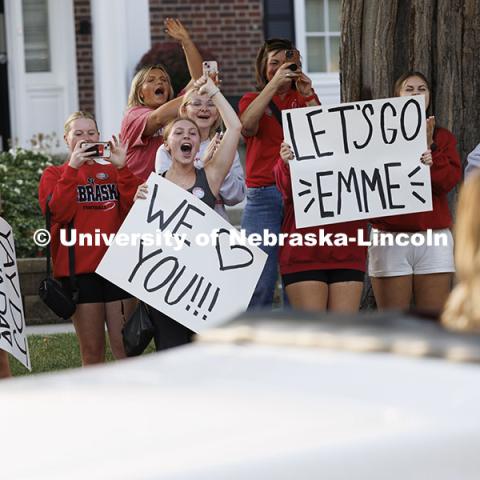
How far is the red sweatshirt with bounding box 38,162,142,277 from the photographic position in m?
7.48

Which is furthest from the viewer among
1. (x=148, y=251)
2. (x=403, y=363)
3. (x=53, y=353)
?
(x=53, y=353)

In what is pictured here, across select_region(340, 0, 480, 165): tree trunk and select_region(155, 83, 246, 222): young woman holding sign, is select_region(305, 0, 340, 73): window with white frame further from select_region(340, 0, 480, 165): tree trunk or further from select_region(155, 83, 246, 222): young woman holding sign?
select_region(155, 83, 246, 222): young woman holding sign

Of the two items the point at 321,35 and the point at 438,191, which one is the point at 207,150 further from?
the point at 321,35

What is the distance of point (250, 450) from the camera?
2.20m


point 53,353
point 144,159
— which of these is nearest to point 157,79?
point 144,159

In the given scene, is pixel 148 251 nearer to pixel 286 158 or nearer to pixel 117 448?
pixel 286 158

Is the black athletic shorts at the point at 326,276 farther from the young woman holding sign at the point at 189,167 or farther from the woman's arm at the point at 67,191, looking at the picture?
the woman's arm at the point at 67,191

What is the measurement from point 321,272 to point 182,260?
770mm

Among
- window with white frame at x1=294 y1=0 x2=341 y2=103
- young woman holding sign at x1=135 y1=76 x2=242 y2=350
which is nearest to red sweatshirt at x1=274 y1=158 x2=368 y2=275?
young woman holding sign at x1=135 y1=76 x2=242 y2=350

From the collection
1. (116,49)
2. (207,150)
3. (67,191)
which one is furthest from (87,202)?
(116,49)

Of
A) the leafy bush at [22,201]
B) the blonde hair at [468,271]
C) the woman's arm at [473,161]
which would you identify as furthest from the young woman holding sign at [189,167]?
the leafy bush at [22,201]

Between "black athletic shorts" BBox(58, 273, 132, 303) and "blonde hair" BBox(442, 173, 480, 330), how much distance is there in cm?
478

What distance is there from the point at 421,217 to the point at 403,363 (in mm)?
5267

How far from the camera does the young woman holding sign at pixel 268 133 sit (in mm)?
8125
